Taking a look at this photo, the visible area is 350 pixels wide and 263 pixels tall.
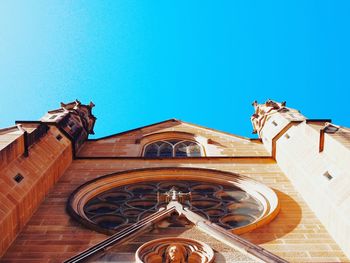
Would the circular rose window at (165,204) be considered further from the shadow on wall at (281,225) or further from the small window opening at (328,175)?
the small window opening at (328,175)

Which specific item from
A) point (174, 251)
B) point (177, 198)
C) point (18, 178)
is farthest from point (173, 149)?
point (174, 251)

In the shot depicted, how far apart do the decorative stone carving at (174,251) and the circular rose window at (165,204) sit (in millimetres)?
2498

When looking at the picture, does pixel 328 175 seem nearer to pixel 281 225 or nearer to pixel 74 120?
pixel 281 225

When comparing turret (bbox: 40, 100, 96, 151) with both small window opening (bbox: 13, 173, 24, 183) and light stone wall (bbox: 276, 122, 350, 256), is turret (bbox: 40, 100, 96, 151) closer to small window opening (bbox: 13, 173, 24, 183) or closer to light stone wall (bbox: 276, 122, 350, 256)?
small window opening (bbox: 13, 173, 24, 183)

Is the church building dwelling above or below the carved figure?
above

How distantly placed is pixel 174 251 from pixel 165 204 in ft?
15.3

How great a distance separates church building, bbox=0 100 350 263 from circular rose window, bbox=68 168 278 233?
0.10 ft

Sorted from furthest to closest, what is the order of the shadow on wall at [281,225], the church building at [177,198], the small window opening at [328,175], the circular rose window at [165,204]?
the circular rose window at [165,204], the small window opening at [328,175], the shadow on wall at [281,225], the church building at [177,198]

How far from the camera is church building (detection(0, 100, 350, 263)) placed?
7.29 meters

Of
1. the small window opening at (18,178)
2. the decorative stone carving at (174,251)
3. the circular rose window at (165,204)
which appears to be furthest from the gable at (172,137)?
the decorative stone carving at (174,251)

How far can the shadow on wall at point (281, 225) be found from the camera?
30.8 ft

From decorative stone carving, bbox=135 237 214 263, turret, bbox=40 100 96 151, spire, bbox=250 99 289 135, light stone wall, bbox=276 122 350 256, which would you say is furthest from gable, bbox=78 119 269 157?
decorative stone carving, bbox=135 237 214 263

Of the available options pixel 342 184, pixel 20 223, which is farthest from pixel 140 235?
pixel 342 184

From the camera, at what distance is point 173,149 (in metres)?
18.6
